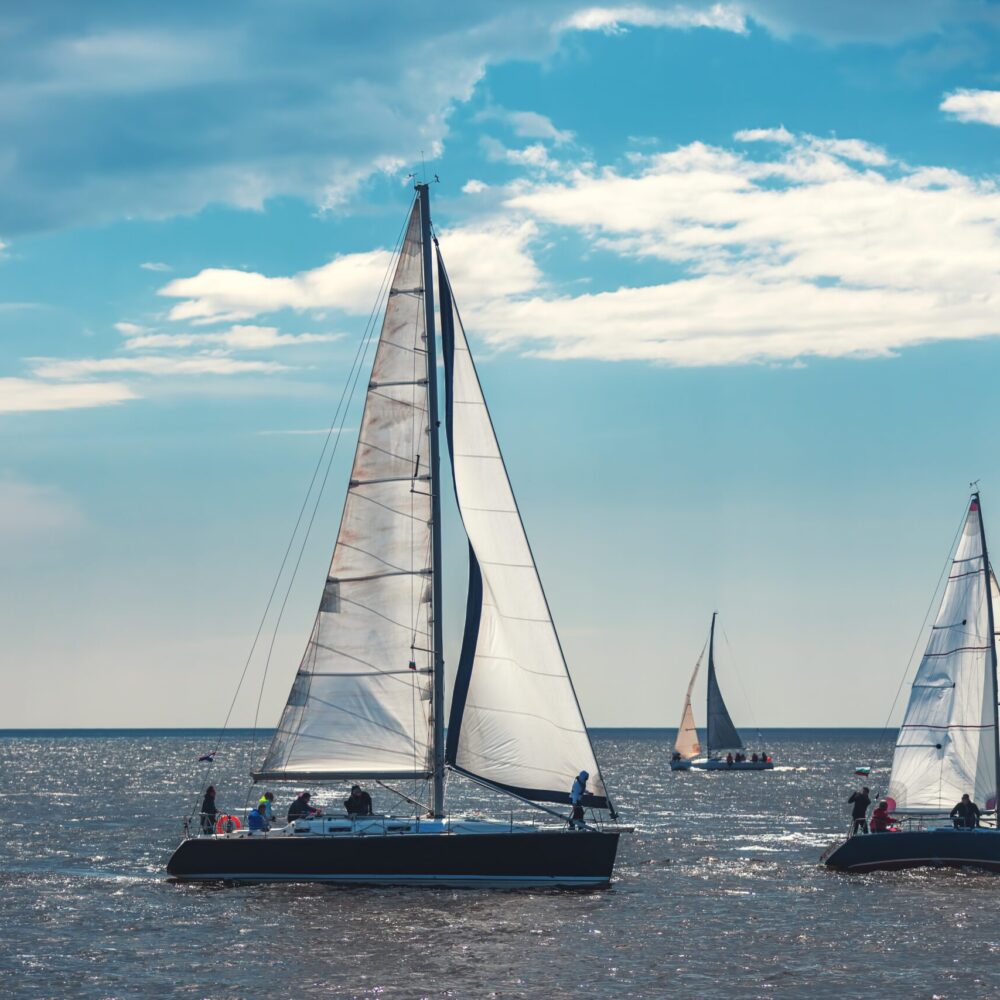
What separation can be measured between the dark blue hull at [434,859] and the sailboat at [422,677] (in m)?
0.03

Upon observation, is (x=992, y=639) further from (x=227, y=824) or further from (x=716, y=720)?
(x=716, y=720)

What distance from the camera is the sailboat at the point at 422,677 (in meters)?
33.6

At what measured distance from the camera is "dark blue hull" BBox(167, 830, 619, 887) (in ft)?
109

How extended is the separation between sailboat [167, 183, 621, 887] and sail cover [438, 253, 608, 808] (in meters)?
0.03

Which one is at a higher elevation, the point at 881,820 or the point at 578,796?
the point at 578,796

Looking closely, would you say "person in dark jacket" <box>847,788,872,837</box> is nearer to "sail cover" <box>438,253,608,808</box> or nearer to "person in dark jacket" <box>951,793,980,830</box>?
"person in dark jacket" <box>951,793,980,830</box>

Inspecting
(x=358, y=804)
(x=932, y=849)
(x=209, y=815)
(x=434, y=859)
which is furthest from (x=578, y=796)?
(x=932, y=849)

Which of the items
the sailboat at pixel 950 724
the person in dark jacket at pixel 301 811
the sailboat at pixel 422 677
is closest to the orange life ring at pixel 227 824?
the sailboat at pixel 422 677

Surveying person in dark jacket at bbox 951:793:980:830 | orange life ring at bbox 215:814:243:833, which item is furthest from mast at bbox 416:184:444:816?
person in dark jacket at bbox 951:793:980:830

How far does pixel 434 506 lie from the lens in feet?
115

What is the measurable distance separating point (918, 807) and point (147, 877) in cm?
2126

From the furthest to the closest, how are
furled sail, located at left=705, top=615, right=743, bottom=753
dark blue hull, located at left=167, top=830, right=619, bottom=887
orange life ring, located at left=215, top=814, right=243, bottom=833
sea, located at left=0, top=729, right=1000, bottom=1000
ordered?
furled sail, located at left=705, top=615, right=743, bottom=753
orange life ring, located at left=215, top=814, right=243, bottom=833
dark blue hull, located at left=167, top=830, right=619, bottom=887
sea, located at left=0, top=729, right=1000, bottom=1000

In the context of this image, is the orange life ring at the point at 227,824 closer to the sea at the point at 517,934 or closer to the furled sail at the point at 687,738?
the sea at the point at 517,934

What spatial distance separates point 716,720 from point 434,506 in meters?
88.4
